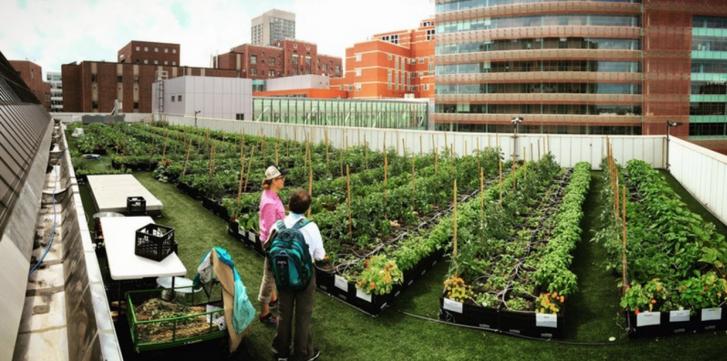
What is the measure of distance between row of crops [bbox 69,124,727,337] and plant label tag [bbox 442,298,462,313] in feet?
0.05

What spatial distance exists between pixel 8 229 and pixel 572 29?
71012mm

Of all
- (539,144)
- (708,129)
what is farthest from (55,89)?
(539,144)

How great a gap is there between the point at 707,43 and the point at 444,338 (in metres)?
83.5

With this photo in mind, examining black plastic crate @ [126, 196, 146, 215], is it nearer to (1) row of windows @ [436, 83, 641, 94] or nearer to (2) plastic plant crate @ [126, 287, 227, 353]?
(2) plastic plant crate @ [126, 287, 227, 353]

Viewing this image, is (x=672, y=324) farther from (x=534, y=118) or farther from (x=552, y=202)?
(x=534, y=118)

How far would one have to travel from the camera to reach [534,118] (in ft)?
223

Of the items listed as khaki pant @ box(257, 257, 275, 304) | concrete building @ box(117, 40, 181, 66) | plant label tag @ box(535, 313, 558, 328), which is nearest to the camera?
plant label tag @ box(535, 313, 558, 328)

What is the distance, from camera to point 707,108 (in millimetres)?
75062

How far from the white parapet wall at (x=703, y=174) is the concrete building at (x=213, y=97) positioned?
38911mm

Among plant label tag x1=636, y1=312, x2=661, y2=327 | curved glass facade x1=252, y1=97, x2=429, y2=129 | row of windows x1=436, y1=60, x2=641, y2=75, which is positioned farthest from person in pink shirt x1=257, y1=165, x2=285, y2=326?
row of windows x1=436, y1=60, x2=641, y2=75

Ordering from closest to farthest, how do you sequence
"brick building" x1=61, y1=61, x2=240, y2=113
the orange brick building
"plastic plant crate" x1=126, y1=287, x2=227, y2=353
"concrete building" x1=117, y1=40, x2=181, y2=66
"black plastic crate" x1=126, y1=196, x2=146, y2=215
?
1. "plastic plant crate" x1=126, y1=287, x2=227, y2=353
2. "black plastic crate" x1=126, y1=196, x2=146, y2=215
3. "brick building" x1=61, y1=61, x2=240, y2=113
4. the orange brick building
5. "concrete building" x1=117, y1=40, x2=181, y2=66

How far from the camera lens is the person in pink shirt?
6988 millimetres

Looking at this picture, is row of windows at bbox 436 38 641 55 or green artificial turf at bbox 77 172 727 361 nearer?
green artificial turf at bbox 77 172 727 361

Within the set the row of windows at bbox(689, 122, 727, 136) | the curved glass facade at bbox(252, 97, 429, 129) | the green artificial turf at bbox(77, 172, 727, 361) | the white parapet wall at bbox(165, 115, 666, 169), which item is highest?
the curved glass facade at bbox(252, 97, 429, 129)
